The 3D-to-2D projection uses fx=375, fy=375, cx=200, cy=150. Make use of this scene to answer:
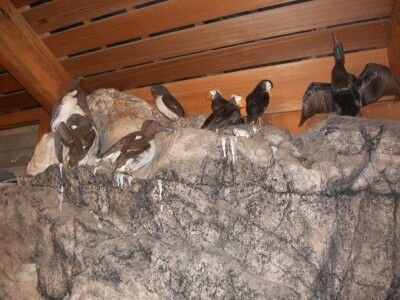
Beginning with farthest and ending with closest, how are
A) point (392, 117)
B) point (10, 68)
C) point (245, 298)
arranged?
1. point (10, 68)
2. point (392, 117)
3. point (245, 298)

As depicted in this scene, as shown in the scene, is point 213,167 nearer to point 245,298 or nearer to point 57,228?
point 245,298

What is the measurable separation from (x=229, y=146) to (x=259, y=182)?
0.47 meters

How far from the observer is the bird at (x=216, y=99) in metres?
5.06

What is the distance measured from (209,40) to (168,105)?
107 cm

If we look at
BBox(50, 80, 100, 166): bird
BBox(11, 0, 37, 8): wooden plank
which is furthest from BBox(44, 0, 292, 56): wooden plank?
BBox(50, 80, 100, 166): bird

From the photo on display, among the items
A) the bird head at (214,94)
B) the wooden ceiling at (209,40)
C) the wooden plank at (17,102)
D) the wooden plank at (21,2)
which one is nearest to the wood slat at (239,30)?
the wooden ceiling at (209,40)

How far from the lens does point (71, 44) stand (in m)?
5.51

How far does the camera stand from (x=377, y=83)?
458 cm

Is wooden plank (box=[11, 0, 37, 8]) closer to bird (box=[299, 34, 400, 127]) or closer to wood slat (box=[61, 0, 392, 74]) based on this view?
wood slat (box=[61, 0, 392, 74])

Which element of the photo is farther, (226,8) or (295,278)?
(226,8)

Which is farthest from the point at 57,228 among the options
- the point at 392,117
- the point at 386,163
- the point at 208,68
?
the point at 392,117

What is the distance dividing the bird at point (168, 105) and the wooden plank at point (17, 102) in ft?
10.0

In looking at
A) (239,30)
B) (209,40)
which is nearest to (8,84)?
(209,40)

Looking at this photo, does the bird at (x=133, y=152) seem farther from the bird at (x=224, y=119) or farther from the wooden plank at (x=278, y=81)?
the wooden plank at (x=278, y=81)
